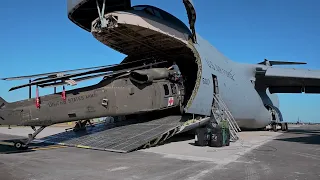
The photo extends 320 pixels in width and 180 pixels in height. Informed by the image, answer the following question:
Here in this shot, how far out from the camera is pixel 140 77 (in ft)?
53.0

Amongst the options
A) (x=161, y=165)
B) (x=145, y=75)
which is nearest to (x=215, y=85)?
(x=145, y=75)

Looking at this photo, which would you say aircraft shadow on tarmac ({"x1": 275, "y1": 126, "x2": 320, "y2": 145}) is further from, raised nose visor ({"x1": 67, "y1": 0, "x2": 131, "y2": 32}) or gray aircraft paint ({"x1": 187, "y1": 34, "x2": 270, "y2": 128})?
raised nose visor ({"x1": 67, "y1": 0, "x2": 131, "y2": 32})

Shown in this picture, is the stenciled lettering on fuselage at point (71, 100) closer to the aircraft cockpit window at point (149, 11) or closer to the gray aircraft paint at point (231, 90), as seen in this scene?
the aircraft cockpit window at point (149, 11)

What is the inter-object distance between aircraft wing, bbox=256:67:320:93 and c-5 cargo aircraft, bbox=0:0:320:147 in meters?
0.13

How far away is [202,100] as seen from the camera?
1691 cm

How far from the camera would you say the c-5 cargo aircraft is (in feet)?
44.3

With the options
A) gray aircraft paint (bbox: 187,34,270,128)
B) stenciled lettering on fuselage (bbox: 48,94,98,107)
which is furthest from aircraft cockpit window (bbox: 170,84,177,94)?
stenciled lettering on fuselage (bbox: 48,94,98,107)

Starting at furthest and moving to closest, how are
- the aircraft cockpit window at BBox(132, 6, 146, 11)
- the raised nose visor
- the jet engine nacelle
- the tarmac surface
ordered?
the jet engine nacelle
the aircraft cockpit window at BBox(132, 6, 146, 11)
the raised nose visor
the tarmac surface

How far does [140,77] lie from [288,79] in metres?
13.5

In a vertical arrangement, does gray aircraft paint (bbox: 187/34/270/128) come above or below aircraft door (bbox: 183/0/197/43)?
below

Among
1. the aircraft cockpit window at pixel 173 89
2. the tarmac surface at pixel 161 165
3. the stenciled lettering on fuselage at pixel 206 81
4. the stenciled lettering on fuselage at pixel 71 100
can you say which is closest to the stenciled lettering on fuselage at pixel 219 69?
the stenciled lettering on fuselage at pixel 206 81

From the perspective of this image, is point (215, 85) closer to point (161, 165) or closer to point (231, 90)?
point (231, 90)

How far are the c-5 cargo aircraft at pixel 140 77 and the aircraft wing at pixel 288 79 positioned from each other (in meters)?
0.13

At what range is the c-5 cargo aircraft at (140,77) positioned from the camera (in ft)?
44.3
